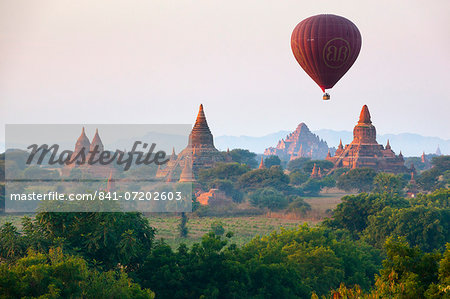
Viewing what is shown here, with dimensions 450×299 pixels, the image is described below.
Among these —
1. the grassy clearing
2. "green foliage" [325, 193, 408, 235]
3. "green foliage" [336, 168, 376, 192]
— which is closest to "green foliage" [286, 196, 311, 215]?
the grassy clearing

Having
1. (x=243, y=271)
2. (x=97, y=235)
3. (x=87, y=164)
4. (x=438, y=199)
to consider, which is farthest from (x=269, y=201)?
(x=97, y=235)

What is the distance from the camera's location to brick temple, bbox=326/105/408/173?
96562 millimetres

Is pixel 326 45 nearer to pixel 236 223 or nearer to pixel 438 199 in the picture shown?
pixel 438 199

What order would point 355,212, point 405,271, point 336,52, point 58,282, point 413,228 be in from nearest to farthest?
1. point 58,282
2. point 405,271
3. point 413,228
4. point 336,52
5. point 355,212

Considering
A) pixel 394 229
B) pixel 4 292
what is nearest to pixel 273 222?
pixel 394 229

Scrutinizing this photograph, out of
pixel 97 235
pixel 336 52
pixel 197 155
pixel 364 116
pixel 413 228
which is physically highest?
pixel 364 116

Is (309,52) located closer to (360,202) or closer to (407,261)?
(360,202)


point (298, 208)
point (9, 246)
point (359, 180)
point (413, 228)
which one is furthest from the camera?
point (359, 180)

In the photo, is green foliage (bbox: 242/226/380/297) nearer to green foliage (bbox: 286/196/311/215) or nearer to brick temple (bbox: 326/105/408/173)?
green foliage (bbox: 286/196/311/215)

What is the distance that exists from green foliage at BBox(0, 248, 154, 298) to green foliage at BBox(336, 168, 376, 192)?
2647 inches

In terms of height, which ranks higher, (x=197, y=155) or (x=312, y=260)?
(x=197, y=155)

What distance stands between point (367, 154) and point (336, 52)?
202ft

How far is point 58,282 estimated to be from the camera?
17359 millimetres

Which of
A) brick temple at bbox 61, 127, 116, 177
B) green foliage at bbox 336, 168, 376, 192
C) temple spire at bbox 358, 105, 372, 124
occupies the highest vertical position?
temple spire at bbox 358, 105, 372, 124
